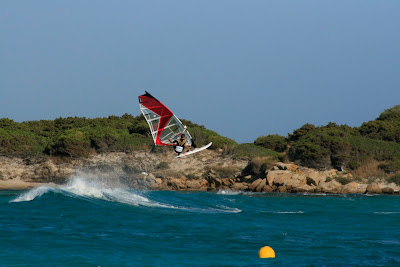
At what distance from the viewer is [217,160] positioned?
41.6 m

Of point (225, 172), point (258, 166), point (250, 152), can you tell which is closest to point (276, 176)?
point (258, 166)

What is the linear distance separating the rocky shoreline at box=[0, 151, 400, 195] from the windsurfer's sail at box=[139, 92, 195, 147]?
13.7 m

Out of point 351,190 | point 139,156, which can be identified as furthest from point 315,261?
point 139,156

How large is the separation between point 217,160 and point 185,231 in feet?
85.3

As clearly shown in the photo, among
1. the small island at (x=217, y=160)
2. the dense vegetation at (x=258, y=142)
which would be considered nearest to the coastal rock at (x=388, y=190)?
the small island at (x=217, y=160)

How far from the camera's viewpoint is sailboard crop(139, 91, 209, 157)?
776 inches

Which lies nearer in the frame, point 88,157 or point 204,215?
point 204,215

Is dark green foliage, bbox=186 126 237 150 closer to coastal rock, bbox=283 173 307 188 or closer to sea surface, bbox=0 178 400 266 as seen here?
coastal rock, bbox=283 173 307 188

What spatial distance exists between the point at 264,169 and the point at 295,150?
10.3 ft

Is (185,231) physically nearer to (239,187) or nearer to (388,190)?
(388,190)

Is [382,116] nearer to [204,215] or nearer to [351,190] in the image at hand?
[351,190]

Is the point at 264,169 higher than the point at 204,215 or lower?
higher

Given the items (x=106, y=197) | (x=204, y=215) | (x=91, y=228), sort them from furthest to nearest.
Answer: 1. (x=106, y=197)
2. (x=204, y=215)
3. (x=91, y=228)

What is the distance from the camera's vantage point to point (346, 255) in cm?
1265
